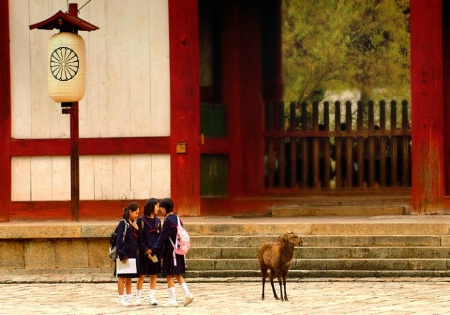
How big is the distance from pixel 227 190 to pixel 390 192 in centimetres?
261

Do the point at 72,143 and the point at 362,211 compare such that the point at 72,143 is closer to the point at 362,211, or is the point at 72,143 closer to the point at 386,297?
the point at 362,211

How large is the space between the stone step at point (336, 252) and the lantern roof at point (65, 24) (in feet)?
12.3

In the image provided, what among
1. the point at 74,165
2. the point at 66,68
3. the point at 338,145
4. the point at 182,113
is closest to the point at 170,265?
the point at 74,165

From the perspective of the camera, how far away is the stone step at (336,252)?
54.6 ft

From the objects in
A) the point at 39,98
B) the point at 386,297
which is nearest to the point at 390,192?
the point at 39,98

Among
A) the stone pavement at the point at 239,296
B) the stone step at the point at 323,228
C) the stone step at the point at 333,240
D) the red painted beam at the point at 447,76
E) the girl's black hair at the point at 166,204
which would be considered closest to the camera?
the stone pavement at the point at 239,296

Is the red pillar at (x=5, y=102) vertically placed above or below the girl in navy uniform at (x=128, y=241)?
above

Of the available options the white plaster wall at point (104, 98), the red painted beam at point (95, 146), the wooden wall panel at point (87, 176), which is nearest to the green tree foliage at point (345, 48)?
the white plaster wall at point (104, 98)

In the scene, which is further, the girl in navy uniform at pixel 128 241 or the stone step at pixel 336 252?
the stone step at pixel 336 252

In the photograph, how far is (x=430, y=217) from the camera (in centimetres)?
1894

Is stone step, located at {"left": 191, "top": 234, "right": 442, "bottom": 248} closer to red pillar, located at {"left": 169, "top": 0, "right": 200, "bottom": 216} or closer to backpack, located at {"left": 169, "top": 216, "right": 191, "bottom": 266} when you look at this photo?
red pillar, located at {"left": 169, "top": 0, "right": 200, "bottom": 216}

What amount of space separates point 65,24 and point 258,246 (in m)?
4.36

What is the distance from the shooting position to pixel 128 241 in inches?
563

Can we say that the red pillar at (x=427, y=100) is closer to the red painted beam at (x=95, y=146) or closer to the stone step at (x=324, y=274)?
the stone step at (x=324, y=274)
